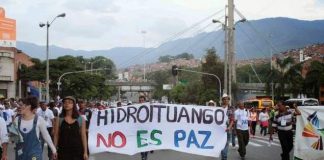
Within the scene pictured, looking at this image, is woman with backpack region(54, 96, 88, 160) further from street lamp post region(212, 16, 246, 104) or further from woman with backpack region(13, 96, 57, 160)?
street lamp post region(212, 16, 246, 104)

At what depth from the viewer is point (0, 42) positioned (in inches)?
3140

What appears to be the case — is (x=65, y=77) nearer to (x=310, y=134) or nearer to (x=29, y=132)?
(x=310, y=134)

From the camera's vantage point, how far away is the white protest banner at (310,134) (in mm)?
12422

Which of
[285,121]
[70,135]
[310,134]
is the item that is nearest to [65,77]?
[285,121]

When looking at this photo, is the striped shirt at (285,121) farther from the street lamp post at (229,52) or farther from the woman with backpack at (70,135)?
the street lamp post at (229,52)

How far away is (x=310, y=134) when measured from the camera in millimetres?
12688

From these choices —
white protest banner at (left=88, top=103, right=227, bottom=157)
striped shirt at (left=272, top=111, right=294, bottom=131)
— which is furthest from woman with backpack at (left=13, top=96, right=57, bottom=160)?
striped shirt at (left=272, top=111, right=294, bottom=131)

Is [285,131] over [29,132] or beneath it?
beneath

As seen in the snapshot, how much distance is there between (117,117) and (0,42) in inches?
2806

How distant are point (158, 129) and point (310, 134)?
335 cm

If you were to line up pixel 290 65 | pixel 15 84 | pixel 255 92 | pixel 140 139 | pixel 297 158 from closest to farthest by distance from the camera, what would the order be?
pixel 140 139
pixel 297 158
pixel 15 84
pixel 290 65
pixel 255 92

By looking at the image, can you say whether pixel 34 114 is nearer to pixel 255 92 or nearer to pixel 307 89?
pixel 307 89

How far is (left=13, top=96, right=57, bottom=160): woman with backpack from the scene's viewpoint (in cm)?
841

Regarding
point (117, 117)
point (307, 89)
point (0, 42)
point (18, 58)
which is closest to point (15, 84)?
point (18, 58)
